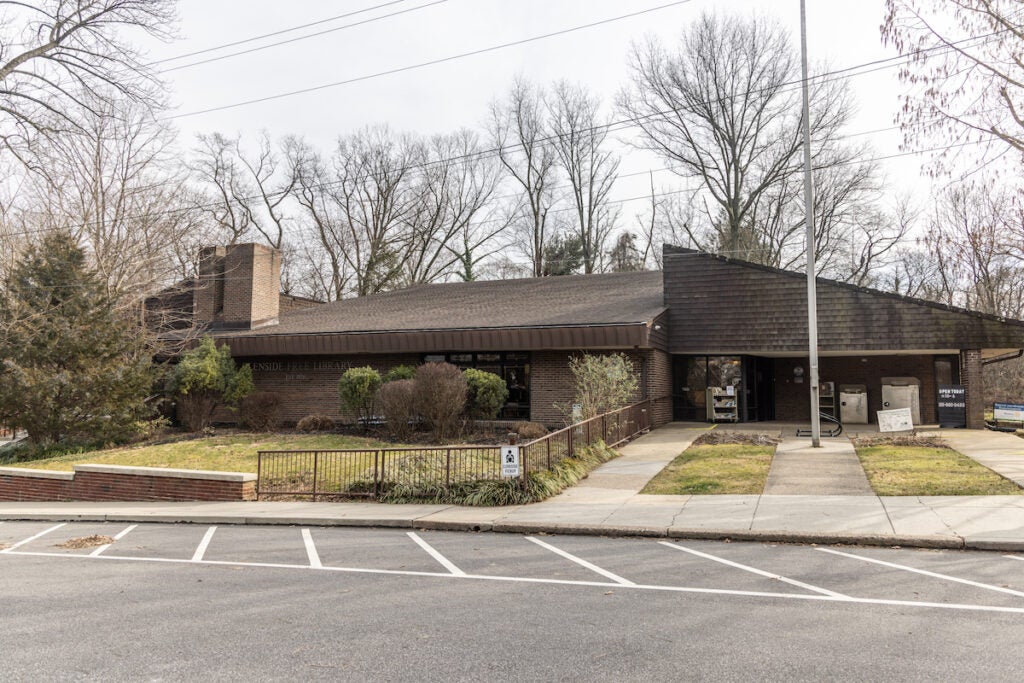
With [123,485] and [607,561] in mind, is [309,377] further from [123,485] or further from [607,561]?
[607,561]

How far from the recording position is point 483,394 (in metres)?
18.9

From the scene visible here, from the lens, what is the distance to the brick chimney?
86.0 ft

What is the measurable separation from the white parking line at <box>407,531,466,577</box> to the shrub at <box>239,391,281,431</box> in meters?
14.0

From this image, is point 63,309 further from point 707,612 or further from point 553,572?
point 707,612

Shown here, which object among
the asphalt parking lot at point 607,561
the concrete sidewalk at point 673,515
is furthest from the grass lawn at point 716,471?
the asphalt parking lot at point 607,561

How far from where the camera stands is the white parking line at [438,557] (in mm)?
7449

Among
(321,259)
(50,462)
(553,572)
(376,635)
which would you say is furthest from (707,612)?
(321,259)

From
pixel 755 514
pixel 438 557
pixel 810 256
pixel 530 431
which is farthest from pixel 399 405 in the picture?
pixel 810 256

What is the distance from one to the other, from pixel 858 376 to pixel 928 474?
1401 cm

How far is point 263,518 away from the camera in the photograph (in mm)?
11289

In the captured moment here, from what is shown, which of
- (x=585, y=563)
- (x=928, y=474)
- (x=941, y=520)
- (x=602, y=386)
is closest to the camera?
(x=585, y=563)

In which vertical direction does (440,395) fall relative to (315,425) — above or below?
above

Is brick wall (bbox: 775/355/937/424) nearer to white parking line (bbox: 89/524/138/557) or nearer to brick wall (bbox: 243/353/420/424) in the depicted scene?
brick wall (bbox: 243/353/420/424)

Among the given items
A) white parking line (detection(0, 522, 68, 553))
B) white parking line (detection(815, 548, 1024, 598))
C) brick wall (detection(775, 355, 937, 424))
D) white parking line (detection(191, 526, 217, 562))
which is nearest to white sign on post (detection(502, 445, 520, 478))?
white parking line (detection(191, 526, 217, 562))
